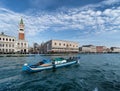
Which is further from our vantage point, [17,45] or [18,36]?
[18,36]

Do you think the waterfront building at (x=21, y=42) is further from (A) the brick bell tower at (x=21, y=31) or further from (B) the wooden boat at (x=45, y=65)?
(B) the wooden boat at (x=45, y=65)

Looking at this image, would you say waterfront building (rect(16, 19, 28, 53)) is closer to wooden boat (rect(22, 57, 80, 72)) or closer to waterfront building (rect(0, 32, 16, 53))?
waterfront building (rect(0, 32, 16, 53))

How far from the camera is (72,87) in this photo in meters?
16.2

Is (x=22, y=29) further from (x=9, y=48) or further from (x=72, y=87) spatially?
(x=72, y=87)

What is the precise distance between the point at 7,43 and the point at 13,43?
14.0ft

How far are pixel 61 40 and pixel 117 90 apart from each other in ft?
434

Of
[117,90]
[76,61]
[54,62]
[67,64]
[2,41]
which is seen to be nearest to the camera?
[117,90]

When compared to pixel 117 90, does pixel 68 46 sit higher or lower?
higher

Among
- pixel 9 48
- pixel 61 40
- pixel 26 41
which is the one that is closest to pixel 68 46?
pixel 61 40

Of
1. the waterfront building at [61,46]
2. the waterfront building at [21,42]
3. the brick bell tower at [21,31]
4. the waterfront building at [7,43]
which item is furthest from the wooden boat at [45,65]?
the waterfront building at [61,46]

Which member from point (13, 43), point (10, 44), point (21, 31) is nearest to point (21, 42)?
point (13, 43)

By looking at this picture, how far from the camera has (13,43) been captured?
93000 mm

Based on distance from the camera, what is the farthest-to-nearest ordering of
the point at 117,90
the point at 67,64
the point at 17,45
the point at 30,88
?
the point at 17,45
the point at 67,64
the point at 30,88
the point at 117,90

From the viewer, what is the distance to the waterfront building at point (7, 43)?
88019mm
